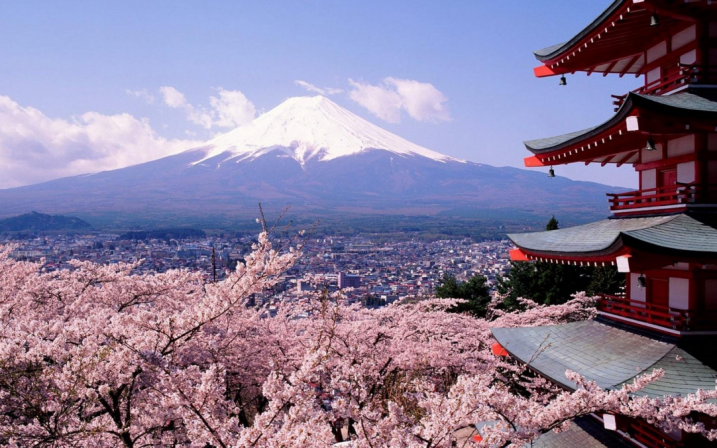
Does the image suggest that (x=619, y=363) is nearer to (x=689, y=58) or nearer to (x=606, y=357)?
(x=606, y=357)

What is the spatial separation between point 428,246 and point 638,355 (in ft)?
171

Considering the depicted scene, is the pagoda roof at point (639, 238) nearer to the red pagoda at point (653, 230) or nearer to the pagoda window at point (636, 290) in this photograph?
the red pagoda at point (653, 230)

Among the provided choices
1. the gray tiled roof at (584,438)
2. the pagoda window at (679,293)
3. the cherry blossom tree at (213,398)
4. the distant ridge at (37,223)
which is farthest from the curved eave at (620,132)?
the distant ridge at (37,223)

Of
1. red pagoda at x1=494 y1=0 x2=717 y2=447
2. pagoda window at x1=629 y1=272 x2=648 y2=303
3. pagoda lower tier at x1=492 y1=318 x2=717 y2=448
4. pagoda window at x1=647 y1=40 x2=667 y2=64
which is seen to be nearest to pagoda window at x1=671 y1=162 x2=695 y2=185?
red pagoda at x1=494 y1=0 x2=717 y2=447

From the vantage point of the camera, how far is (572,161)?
7.07 m

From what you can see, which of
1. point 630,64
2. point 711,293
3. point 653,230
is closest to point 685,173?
point 653,230

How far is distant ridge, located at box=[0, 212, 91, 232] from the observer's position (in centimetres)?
4941

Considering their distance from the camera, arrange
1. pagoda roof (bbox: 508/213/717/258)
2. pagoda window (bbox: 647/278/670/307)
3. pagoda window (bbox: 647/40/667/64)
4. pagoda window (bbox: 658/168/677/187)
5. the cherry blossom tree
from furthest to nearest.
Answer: pagoda window (bbox: 647/40/667/64) → pagoda window (bbox: 658/168/677/187) → pagoda window (bbox: 647/278/670/307) → pagoda roof (bbox: 508/213/717/258) → the cherry blossom tree

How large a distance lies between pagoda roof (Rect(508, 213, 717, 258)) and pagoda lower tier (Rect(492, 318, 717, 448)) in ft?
3.59

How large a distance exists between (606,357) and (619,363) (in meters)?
0.28

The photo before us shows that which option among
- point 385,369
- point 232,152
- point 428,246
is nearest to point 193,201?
point 232,152

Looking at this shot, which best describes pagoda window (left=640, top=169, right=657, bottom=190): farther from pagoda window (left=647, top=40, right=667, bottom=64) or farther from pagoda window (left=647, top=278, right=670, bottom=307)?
pagoda window (left=647, top=40, right=667, bottom=64)

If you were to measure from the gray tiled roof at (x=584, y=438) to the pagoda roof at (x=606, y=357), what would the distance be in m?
0.88

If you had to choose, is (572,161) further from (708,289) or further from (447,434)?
(447,434)
